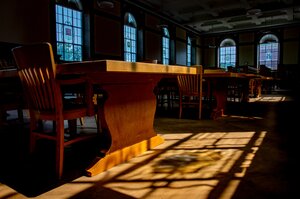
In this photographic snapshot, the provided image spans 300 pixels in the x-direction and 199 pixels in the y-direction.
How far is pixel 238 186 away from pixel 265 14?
14065 millimetres

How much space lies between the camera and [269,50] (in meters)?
15.8

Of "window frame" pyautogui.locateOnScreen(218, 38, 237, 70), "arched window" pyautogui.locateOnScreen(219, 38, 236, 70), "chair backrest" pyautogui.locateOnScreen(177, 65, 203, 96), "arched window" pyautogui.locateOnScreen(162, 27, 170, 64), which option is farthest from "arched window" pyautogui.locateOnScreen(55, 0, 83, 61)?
"arched window" pyautogui.locateOnScreen(219, 38, 236, 70)

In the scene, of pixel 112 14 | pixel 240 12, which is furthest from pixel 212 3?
pixel 112 14

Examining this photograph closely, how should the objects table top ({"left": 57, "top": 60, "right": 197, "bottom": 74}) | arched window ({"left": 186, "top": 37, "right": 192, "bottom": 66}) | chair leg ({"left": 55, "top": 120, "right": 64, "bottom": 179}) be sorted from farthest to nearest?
1. arched window ({"left": 186, "top": 37, "right": 192, "bottom": 66})
2. chair leg ({"left": 55, "top": 120, "right": 64, "bottom": 179})
3. table top ({"left": 57, "top": 60, "right": 197, "bottom": 74})

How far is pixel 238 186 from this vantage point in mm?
1507

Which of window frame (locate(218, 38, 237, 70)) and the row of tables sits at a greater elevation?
window frame (locate(218, 38, 237, 70))

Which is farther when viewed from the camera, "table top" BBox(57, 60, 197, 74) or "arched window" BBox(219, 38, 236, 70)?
"arched window" BBox(219, 38, 236, 70)

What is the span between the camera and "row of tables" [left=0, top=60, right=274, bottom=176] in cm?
158

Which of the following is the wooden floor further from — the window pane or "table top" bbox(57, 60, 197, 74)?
the window pane

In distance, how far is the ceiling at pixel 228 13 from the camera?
11.4 metres

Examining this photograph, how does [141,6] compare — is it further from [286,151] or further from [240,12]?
[286,151]

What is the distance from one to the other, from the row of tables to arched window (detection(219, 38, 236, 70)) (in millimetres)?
15823

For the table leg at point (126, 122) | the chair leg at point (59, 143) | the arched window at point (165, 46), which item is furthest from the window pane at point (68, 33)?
the chair leg at point (59, 143)

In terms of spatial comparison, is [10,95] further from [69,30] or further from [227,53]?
[227,53]
